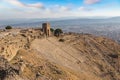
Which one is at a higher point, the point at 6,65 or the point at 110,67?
the point at 6,65

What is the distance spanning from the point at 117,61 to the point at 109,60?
2214 millimetres

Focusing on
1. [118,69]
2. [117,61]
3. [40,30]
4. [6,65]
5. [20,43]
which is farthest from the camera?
[40,30]

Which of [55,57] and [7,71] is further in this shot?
[55,57]

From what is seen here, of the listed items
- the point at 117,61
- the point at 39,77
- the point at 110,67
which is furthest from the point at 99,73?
the point at 39,77

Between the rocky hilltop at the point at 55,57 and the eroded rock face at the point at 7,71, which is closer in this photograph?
the eroded rock face at the point at 7,71

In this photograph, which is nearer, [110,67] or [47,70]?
[47,70]

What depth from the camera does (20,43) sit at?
190ft

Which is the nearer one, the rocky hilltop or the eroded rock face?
the eroded rock face

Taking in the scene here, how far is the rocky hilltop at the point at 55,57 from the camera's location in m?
43.1

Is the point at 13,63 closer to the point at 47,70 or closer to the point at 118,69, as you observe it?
the point at 47,70

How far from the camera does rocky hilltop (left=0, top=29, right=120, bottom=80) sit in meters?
43.1

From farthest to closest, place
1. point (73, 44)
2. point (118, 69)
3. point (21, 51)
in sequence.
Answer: point (73, 44) < point (118, 69) < point (21, 51)

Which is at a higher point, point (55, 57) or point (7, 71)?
point (7, 71)

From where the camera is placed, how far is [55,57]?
60.6 metres
